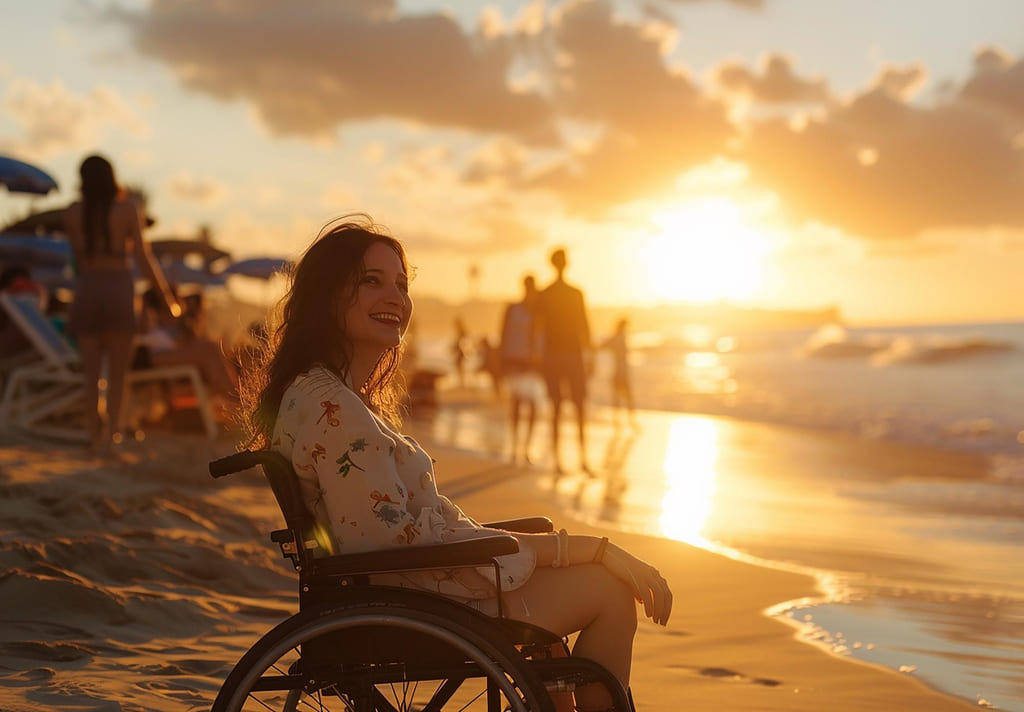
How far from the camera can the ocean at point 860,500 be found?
190 inches

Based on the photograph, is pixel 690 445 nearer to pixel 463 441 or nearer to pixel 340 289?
pixel 463 441

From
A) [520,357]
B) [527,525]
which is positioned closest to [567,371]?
[520,357]

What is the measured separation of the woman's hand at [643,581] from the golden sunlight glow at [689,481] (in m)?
4.58

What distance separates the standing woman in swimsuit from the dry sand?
103 cm

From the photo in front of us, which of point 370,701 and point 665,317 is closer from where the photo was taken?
point 370,701

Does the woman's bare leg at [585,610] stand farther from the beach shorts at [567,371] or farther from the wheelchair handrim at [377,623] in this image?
the beach shorts at [567,371]

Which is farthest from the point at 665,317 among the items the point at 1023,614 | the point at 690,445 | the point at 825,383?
the point at 1023,614

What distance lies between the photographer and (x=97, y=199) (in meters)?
7.39

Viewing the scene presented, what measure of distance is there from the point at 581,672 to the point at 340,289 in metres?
1.13

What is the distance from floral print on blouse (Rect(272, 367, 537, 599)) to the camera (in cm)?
239

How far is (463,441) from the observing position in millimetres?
14305

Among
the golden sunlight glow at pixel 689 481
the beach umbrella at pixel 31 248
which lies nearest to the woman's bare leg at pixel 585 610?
the golden sunlight glow at pixel 689 481

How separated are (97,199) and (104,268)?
51 centimetres

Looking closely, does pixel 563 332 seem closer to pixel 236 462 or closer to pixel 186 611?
pixel 186 611
